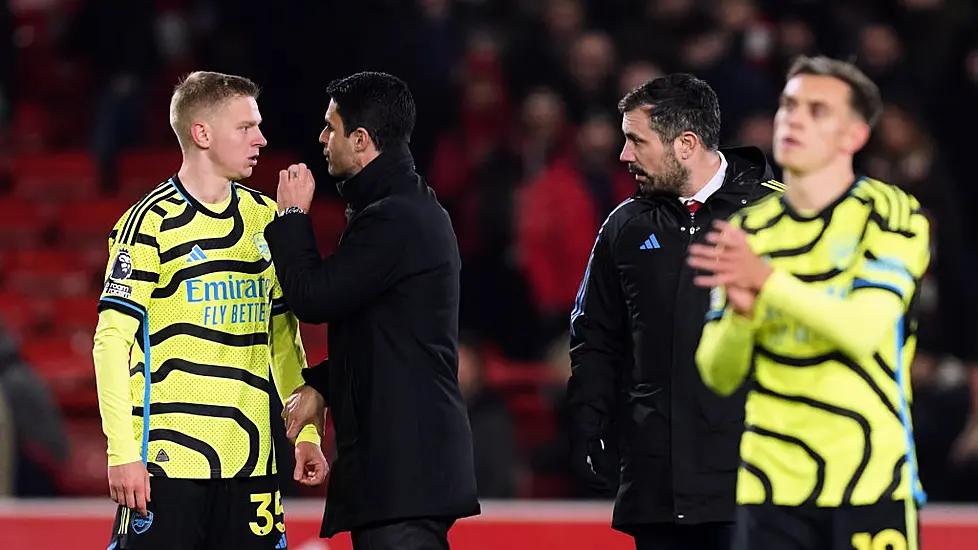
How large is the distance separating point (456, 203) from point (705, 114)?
4982 millimetres

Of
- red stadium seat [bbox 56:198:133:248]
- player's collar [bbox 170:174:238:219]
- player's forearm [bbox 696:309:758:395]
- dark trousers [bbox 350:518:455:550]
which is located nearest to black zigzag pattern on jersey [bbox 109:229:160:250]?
player's collar [bbox 170:174:238:219]

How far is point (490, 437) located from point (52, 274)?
402cm

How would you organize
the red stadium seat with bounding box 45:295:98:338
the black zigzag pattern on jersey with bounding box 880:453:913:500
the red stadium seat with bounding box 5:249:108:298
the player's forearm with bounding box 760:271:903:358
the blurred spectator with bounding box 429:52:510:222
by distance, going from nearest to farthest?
1. the player's forearm with bounding box 760:271:903:358
2. the black zigzag pattern on jersey with bounding box 880:453:913:500
3. the blurred spectator with bounding box 429:52:510:222
4. the red stadium seat with bounding box 45:295:98:338
5. the red stadium seat with bounding box 5:249:108:298

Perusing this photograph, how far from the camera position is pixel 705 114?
496 centimetres

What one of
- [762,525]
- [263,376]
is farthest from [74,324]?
[762,525]

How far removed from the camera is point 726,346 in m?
3.74

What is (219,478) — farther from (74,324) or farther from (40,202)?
(40,202)

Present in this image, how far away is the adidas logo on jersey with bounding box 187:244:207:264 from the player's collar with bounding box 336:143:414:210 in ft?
1.42

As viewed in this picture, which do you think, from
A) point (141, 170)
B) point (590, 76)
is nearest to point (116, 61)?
point (141, 170)

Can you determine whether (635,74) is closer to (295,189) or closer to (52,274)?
(52,274)

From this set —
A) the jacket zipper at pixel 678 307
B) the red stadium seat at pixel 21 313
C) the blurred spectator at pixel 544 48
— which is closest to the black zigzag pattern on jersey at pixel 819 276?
the jacket zipper at pixel 678 307

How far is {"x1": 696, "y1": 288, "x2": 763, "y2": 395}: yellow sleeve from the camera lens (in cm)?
370

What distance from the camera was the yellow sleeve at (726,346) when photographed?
12.1ft

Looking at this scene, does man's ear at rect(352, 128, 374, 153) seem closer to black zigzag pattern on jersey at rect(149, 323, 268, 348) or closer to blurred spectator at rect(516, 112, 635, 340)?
black zigzag pattern on jersey at rect(149, 323, 268, 348)
